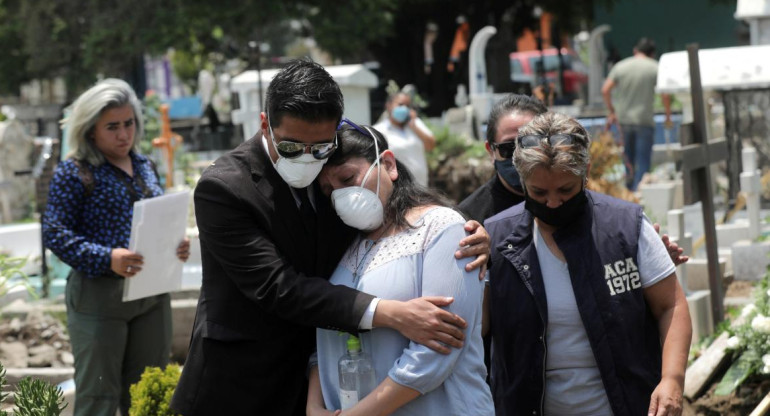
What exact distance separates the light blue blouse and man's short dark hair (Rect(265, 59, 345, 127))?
14.8 inches

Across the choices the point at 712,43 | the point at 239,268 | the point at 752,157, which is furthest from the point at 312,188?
the point at 712,43

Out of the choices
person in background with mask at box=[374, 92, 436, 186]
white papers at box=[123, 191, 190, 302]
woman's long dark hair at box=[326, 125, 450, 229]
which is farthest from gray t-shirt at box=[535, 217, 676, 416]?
person in background with mask at box=[374, 92, 436, 186]

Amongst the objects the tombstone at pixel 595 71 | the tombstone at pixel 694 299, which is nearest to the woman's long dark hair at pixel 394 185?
the tombstone at pixel 694 299

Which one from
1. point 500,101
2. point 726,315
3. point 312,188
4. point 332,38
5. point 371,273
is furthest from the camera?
point 332,38

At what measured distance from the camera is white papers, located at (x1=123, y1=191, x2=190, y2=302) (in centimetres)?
461

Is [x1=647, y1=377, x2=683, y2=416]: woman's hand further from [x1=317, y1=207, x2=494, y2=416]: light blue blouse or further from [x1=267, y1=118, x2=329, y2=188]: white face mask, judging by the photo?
[x1=267, y1=118, x2=329, y2=188]: white face mask

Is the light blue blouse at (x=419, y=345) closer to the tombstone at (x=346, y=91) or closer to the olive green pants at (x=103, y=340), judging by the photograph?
the olive green pants at (x=103, y=340)

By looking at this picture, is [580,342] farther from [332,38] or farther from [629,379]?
[332,38]

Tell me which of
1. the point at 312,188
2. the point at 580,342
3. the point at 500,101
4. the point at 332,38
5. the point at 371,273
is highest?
the point at 332,38

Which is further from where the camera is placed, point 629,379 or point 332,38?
point 332,38

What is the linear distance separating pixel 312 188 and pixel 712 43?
3387 centimetres

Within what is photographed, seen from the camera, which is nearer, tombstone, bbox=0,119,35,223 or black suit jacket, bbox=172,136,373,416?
black suit jacket, bbox=172,136,373,416

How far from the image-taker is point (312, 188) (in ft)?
10.3

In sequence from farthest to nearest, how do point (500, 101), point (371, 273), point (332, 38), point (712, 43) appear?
point (712, 43) → point (332, 38) → point (500, 101) → point (371, 273)
